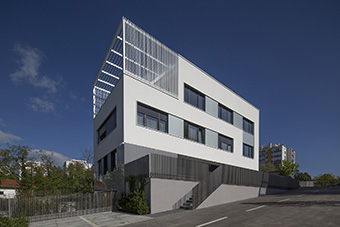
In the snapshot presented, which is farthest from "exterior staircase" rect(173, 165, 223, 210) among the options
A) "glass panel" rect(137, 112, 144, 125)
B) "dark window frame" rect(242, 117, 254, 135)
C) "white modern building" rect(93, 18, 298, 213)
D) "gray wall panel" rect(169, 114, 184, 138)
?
"dark window frame" rect(242, 117, 254, 135)

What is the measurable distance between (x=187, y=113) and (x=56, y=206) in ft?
42.4

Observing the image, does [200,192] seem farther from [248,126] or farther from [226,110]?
[248,126]

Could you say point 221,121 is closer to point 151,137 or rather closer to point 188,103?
point 188,103

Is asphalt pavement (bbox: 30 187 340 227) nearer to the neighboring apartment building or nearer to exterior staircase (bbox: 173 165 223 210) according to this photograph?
exterior staircase (bbox: 173 165 223 210)

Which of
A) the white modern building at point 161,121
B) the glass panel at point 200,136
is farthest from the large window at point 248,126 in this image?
the glass panel at point 200,136

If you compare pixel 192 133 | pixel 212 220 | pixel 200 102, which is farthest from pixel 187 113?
pixel 212 220

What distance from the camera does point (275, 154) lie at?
143 meters

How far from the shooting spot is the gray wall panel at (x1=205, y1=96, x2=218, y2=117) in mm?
24850

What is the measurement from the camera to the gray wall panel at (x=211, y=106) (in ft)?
81.5


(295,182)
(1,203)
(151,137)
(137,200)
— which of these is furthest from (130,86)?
(295,182)

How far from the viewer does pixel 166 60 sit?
21.6m

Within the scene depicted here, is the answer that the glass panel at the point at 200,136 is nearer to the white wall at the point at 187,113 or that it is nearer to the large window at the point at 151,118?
the white wall at the point at 187,113

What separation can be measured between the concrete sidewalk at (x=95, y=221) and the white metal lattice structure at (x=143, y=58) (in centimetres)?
985

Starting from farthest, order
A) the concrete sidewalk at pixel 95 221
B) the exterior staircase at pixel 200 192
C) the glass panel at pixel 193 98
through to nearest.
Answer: the glass panel at pixel 193 98, the exterior staircase at pixel 200 192, the concrete sidewalk at pixel 95 221
